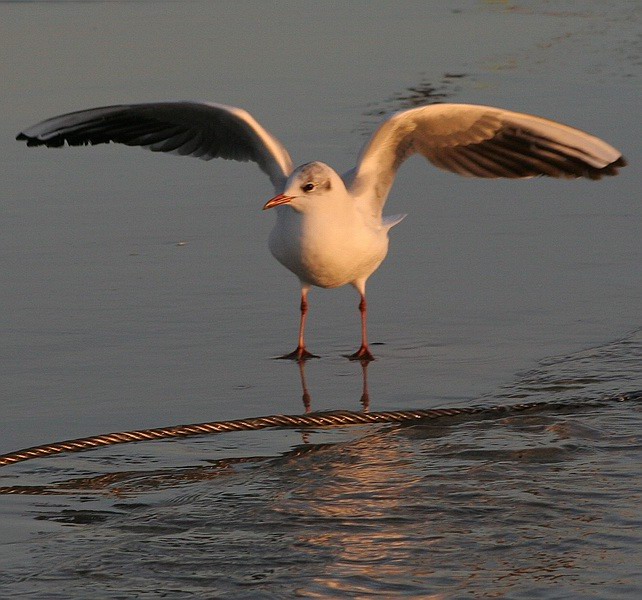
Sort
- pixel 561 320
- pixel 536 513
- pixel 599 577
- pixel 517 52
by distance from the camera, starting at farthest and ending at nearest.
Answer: pixel 517 52, pixel 561 320, pixel 536 513, pixel 599 577

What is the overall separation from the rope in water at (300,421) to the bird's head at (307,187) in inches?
52.7

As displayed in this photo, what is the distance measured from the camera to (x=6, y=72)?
12984 millimetres

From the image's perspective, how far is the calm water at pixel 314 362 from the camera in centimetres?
445

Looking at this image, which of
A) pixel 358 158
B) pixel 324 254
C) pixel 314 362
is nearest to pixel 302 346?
pixel 314 362

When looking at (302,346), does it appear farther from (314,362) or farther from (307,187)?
(307,187)

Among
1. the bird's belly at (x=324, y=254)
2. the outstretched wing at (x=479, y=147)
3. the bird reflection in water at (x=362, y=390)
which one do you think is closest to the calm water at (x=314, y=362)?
the bird reflection in water at (x=362, y=390)

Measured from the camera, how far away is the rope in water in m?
5.40

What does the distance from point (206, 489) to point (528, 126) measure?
10.2 feet

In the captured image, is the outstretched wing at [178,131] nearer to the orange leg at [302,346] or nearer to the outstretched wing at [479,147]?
the outstretched wing at [479,147]

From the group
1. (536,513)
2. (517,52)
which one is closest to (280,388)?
(536,513)

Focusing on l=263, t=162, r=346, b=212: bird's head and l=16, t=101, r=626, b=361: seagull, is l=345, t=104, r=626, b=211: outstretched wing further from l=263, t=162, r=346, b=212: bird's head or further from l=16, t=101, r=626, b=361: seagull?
l=263, t=162, r=346, b=212: bird's head

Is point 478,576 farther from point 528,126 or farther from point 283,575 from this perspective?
point 528,126

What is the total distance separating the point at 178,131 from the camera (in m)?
7.97

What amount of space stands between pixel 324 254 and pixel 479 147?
114 centimetres
